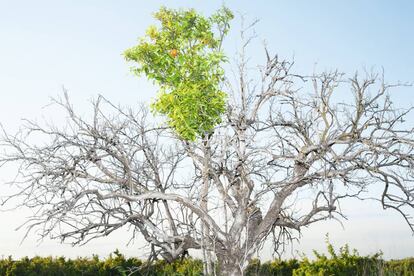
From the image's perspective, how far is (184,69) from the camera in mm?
12867

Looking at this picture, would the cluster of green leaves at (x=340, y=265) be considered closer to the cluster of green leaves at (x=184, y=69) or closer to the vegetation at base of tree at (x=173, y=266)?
the vegetation at base of tree at (x=173, y=266)

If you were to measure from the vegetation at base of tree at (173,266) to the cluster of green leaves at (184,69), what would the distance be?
3640 millimetres

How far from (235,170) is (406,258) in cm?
851

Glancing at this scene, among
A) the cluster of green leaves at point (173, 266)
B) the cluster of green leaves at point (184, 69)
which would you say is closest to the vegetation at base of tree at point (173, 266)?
the cluster of green leaves at point (173, 266)

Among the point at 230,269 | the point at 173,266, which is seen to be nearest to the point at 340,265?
the point at 230,269

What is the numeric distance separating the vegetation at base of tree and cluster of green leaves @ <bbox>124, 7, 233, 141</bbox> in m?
3.64

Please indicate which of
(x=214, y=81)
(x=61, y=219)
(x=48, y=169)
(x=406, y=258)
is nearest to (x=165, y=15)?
(x=214, y=81)

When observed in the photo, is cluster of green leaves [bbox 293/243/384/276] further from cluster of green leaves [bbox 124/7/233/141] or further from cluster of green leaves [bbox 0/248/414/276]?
cluster of green leaves [bbox 124/7/233/141]

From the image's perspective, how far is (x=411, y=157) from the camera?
13.1 metres

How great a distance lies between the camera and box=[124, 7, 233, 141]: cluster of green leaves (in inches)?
495

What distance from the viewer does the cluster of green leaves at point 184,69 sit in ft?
41.3

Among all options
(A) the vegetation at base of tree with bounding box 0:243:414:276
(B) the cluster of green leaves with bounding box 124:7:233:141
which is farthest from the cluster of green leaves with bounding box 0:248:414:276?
(B) the cluster of green leaves with bounding box 124:7:233:141

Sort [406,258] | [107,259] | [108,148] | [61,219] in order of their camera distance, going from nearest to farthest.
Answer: [61,219]
[108,148]
[107,259]
[406,258]

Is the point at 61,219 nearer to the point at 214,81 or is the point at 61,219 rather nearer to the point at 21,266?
the point at 21,266
